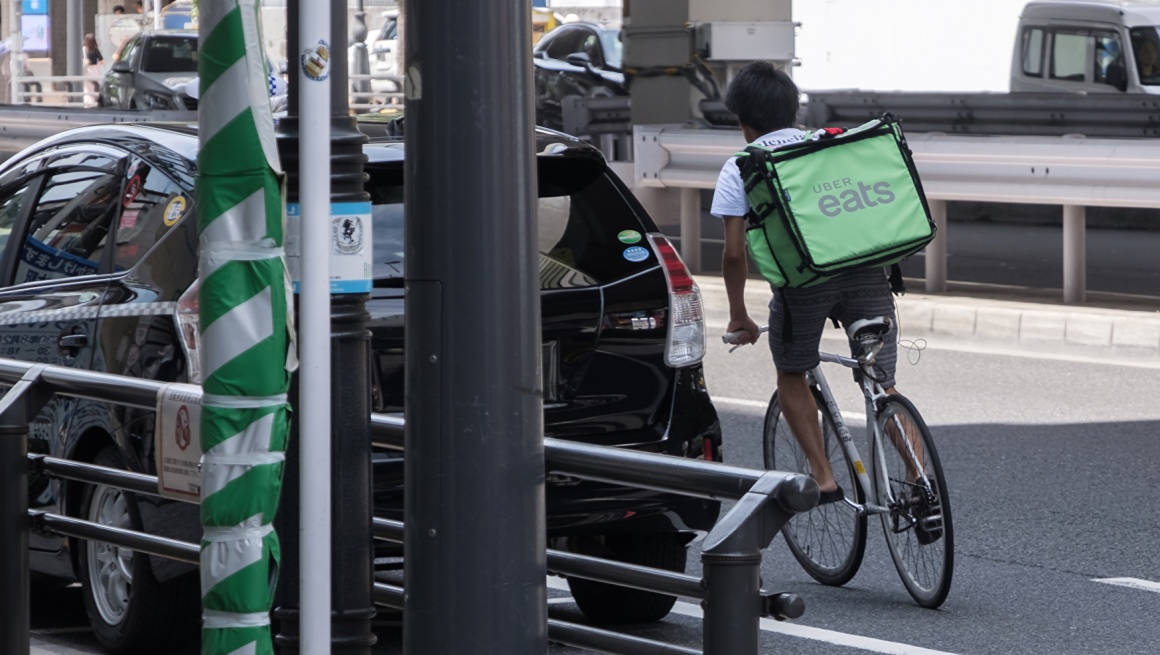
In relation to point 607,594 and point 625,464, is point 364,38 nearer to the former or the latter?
point 607,594

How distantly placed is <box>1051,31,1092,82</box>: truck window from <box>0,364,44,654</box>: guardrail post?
19155 millimetres

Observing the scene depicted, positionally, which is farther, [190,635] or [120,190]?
[120,190]

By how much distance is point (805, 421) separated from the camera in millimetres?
6723

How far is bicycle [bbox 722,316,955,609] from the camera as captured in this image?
6363mm

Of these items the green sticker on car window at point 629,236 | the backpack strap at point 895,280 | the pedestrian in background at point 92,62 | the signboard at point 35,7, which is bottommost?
the backpack strap at point 895,280

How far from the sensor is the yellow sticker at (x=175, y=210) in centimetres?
590

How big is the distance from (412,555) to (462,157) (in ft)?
2.46

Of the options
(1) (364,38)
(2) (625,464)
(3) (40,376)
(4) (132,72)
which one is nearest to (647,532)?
(3) (40,376)

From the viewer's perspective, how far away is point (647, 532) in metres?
5.97

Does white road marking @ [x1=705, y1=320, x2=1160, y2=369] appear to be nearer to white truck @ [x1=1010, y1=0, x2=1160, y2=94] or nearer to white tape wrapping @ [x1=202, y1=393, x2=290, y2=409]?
white tape wrapping @ [x1=202, y1=393, x2=290, y2=409]

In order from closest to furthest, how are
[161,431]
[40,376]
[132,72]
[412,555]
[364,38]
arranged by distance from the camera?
[412,555], [161,431], [40,376], [132,72], [364,38]

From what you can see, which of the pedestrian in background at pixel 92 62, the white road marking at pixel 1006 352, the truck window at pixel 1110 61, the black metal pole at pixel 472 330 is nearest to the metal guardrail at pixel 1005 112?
the truck window at pixel 1110 61

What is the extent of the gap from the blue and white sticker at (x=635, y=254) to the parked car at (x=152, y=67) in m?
25.1

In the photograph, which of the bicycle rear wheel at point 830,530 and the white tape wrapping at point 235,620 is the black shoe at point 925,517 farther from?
the white tape wrapping at point 235,620
